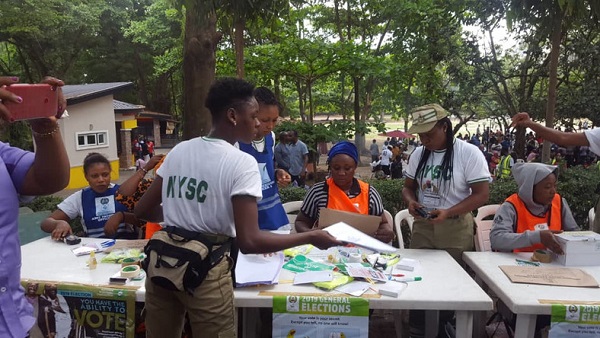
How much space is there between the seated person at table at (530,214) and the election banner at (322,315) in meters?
1.29

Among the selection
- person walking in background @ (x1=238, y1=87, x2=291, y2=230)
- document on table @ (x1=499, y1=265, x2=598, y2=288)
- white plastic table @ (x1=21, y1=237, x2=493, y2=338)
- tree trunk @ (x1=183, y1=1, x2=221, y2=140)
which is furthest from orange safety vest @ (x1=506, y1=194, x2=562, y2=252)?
tree trunk @ (x1=183, y1=1, x2=221, y2=140)

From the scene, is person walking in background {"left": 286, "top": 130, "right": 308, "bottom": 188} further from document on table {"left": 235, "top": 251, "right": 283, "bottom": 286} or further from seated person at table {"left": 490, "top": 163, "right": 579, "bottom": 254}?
document on table {"left": 235, "top": 251, "right": 283, "bottom": 286}

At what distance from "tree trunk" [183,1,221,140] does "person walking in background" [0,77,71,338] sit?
3030 millimetres

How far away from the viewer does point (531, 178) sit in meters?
3.01

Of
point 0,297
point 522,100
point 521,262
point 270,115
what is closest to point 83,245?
point 270,115

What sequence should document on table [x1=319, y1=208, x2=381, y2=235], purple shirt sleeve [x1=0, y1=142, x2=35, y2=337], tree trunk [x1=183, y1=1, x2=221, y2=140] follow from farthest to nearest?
tree trunk [x1=183, y1=1, x2=221, y2=140], document on table [x1=319, y1=208, x2=381, y2=235], purple shirt sleeve [x1=0, y1=142, x2=35, y2=337]

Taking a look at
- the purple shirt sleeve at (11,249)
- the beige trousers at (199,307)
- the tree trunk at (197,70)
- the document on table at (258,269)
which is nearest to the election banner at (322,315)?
the document on table at (258,269)

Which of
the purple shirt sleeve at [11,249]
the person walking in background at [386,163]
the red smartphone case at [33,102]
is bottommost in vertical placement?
the person walking in background at [386,163]

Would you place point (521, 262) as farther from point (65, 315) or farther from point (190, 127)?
point (190, 127)

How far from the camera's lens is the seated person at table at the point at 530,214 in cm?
299

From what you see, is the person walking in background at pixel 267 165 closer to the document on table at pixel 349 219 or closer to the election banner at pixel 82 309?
the document on table at pixel 349 219

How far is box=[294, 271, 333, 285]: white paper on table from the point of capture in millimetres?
2469

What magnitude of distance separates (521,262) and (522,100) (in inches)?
482

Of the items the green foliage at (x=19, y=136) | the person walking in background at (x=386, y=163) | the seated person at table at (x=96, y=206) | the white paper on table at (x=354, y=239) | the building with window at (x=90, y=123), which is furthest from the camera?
the person walking in background at (x=386, y=163)
